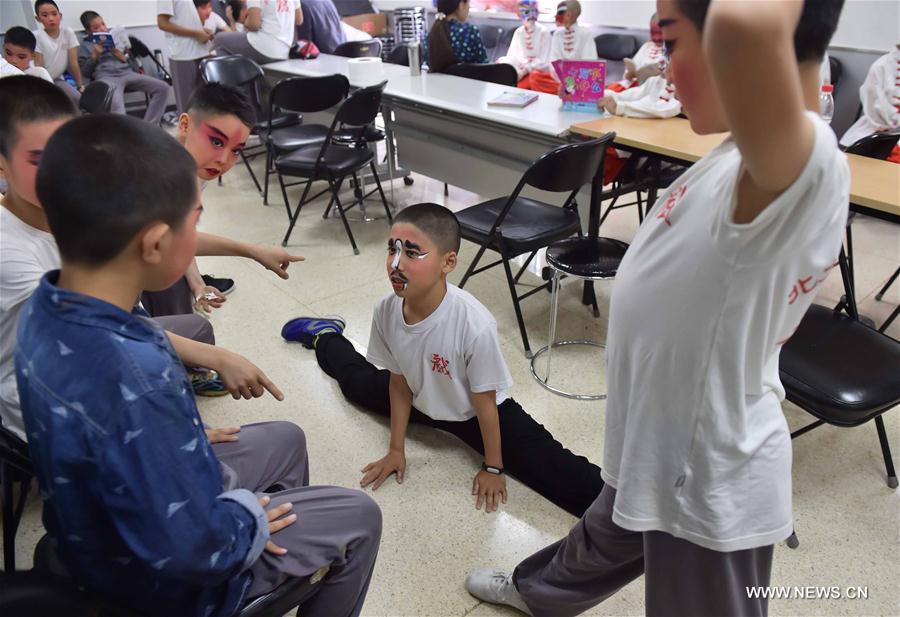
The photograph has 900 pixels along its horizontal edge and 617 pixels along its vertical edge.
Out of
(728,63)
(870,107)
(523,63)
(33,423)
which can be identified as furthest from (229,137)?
(523,63)

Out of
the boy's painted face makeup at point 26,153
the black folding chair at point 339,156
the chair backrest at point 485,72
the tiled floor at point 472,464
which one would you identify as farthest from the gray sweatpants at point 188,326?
the chair backrest at point 485,72

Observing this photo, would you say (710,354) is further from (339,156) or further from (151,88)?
(151,88)

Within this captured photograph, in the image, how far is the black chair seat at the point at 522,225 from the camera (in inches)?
89.4

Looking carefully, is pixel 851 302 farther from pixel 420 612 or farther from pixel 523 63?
pixel 523 63

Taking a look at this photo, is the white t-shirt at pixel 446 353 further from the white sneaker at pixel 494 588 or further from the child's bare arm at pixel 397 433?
the white sneaker at pixel 494 588

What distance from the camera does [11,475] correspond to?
1.32 m

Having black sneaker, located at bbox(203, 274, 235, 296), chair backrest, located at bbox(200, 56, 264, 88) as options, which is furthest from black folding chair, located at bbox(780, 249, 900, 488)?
chair backrest, located at bbox(200, 56, 264, 88)

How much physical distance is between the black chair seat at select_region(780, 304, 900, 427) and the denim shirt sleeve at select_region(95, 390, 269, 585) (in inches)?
54.6

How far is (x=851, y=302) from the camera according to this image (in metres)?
2.00

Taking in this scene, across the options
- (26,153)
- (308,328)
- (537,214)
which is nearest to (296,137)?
(308,328)

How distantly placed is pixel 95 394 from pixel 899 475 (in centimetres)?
212

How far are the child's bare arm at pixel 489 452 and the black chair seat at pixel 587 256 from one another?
63 cm

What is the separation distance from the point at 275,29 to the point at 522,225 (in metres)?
3.21

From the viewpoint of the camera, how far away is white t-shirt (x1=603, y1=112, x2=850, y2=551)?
25.1 inches
